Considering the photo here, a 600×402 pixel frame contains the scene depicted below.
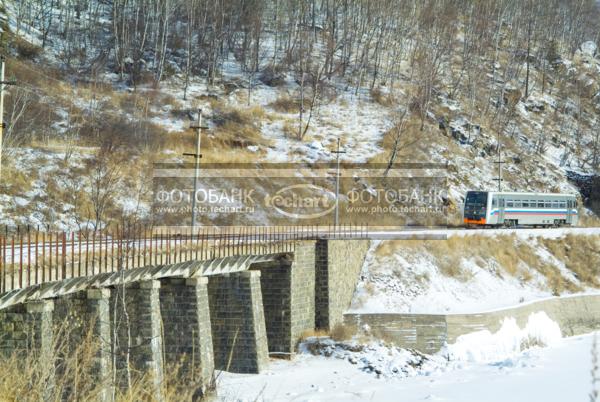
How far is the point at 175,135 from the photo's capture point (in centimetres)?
5619

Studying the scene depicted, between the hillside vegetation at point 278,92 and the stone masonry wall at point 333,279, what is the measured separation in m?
16.3

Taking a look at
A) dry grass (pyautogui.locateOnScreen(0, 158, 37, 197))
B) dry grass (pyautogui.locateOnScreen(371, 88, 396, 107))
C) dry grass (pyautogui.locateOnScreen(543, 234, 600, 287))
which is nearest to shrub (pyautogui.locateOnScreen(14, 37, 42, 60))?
dry grass (pyautogui.locateOnScreen(0, 158, 37, 197))

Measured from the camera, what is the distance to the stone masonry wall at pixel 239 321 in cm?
2434

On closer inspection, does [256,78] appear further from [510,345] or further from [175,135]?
[510,345]

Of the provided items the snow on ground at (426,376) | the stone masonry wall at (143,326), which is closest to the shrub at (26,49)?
the snow on ground at (426,376)

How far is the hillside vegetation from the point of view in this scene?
4997cm

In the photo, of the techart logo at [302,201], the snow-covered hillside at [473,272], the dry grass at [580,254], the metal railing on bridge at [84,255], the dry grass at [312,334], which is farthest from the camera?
the techart logo at [302,201]

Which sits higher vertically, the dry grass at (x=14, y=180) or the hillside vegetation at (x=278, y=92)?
the hillside vegetation at (x=278, y=92)

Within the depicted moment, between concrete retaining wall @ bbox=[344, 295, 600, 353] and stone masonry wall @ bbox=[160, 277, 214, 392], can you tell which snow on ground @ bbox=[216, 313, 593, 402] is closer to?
concrete retaining wall @ bbox=[344, 295, 600, 353]

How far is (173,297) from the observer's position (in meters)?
21.8

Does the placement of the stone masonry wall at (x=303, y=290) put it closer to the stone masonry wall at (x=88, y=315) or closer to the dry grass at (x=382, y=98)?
the stone masonry wall at (x=88, y=315)

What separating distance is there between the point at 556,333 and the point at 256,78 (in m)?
44.4

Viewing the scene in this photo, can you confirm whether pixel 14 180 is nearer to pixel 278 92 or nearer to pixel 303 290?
pixel 303 290

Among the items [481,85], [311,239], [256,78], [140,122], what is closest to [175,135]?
[140,122]
